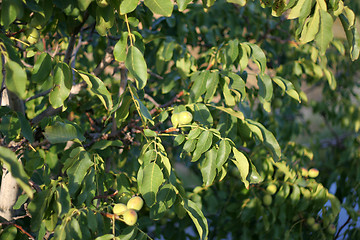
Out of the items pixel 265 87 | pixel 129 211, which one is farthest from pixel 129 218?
pixel 265 87

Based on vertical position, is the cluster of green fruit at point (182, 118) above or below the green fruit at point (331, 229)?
above

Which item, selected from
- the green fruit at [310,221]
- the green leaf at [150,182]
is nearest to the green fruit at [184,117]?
the green leaf at [150,182]

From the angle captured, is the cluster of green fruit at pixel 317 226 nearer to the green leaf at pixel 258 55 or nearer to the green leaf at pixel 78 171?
the green leaf at pixel 258 55

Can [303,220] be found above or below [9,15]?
below

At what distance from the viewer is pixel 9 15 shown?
34.9 inches

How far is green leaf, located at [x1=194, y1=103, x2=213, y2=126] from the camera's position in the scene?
49.9 inches

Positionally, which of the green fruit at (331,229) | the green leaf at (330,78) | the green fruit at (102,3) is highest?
the green fruit at (102,3)

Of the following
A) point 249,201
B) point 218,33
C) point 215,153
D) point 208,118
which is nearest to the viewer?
point 215,153

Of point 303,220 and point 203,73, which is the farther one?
point 303,220

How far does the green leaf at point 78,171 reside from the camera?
1080 millimetres

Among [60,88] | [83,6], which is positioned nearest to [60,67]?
[60,88]

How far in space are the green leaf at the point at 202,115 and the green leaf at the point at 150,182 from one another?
29 centimetres

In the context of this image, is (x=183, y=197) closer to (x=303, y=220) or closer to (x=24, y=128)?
(x=24, y=128)

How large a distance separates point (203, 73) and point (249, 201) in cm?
77
